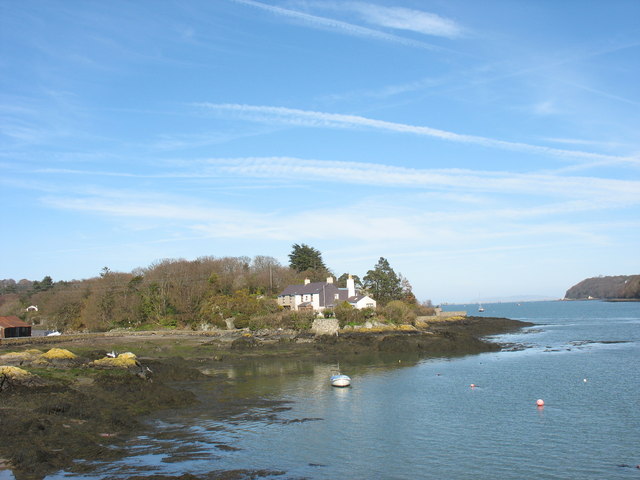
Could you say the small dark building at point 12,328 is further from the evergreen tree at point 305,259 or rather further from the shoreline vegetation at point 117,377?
the evergreen tree at point 305,259

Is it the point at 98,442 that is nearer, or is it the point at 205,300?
the point at 98,442

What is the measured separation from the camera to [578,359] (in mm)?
47062

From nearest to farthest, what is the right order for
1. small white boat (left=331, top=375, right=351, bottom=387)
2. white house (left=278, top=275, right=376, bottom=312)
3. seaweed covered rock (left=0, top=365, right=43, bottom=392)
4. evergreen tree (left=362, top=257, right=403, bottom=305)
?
seaweed covered rock (left=0, top=365, right=43, bottom=392) → small white boat (left=331, top=375, right=351, bottom=387) → white house (left=278, top=275, right=376, bottom=312) → evergreen tree (left=362, top=257, right=403, bottom=305)

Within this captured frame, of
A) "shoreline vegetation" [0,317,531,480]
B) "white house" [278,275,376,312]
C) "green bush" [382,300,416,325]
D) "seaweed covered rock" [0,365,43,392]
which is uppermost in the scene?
"white house" [278,275,376,312]

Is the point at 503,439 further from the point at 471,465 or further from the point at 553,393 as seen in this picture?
the point at 553,393

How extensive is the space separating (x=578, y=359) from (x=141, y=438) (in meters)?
40.2

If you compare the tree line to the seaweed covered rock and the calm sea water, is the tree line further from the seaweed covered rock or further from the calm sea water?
the seaweed covered rock

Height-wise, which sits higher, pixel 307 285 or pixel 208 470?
pixel 307 285

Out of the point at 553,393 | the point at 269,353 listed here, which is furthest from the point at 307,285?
the point at 553,393

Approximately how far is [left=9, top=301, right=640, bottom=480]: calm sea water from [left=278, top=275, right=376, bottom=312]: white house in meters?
36.4

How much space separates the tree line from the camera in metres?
75.4

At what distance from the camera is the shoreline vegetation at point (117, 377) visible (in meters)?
18.7

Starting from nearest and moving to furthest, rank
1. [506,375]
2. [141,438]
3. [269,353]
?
[141,438] → [506,375] → [269,353]

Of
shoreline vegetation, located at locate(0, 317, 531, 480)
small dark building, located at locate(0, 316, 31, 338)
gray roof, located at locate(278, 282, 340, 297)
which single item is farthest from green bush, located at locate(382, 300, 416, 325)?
small dark building, located at locate(0, 316, 31, 338)
